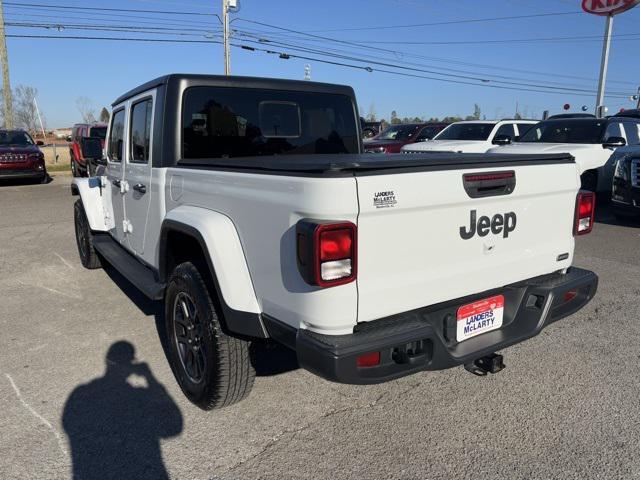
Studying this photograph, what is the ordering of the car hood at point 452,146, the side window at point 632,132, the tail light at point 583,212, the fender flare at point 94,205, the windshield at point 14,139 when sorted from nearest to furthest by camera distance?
the tail light at point 583,212, the fender flare at point 94,205, the side window at point 632,132, the car hood at point 452,146, the windshield at point 14,139

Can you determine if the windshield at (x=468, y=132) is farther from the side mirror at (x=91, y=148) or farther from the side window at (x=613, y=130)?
the side mirror at (x=91, y=148)

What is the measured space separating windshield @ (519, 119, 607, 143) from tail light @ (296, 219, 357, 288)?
950 centimetres

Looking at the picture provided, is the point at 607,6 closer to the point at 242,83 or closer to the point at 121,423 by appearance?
the point at 242,83

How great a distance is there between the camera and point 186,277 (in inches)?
119

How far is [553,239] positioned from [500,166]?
0.68 meters

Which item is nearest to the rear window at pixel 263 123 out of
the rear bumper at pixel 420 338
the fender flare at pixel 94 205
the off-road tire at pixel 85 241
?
the rear bumper at pixel 420 338

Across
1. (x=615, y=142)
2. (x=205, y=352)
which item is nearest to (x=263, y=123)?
(x=205, y=352)

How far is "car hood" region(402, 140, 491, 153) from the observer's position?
12138mm

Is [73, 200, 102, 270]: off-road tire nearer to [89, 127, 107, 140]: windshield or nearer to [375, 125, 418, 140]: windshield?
[89, 127, 107, 140]: windshield

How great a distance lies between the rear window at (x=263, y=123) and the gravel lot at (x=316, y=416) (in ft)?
5.26

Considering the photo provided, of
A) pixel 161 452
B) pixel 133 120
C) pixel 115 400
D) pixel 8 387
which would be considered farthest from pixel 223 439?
pixel 133 120

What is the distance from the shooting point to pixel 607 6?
21672mm

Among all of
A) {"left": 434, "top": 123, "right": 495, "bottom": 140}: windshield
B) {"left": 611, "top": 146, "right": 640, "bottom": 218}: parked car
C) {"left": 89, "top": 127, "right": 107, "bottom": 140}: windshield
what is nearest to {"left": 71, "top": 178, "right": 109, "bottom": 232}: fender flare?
{"left": 611, "top": 146, "right": 640, "bottom": 218}: parked car

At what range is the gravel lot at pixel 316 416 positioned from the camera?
8.48 feet
